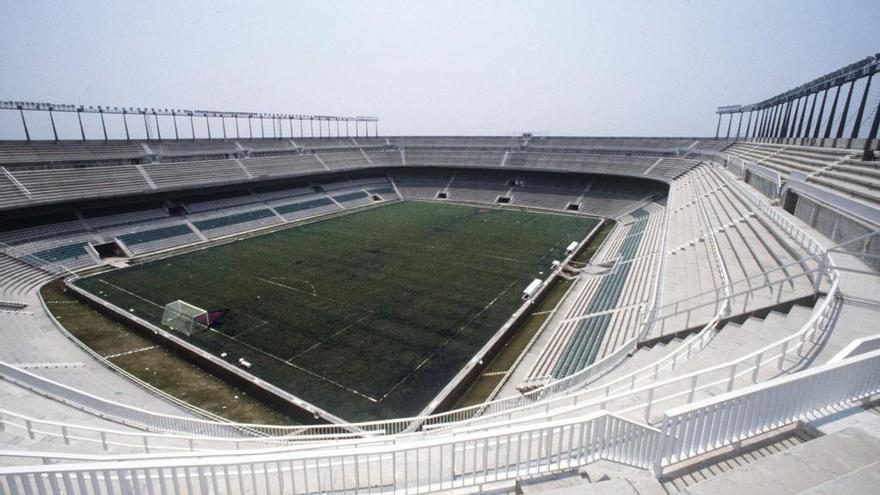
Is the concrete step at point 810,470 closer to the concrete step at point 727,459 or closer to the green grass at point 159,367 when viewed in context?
the concrete step at point 727,459

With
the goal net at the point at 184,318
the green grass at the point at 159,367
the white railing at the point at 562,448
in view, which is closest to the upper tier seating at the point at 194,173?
the green grass at the point at 159,367

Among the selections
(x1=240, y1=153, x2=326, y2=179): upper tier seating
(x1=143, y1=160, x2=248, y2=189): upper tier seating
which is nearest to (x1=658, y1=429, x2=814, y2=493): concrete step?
(x1=143, y1=160, x2=248, y2=189): upper tier seating

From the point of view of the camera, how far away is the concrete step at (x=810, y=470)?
3.69 m

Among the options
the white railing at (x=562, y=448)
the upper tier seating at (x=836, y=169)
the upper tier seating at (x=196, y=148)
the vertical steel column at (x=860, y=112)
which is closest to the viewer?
the white railing at (x=562, y=448)

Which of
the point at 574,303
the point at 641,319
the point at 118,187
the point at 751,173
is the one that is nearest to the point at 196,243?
the point at 118,187

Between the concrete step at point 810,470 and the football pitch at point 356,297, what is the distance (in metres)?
10.4

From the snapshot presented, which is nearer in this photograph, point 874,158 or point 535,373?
point 535,373

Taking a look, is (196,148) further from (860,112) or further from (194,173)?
(860,112)

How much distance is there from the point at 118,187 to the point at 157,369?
2458 cm

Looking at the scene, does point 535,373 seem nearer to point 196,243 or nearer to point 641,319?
point 641,319

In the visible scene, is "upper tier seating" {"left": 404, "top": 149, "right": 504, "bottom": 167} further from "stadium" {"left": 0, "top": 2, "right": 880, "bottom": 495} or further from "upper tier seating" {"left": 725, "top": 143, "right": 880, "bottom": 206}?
"upper tier seating" {"left": 725, "top": 143, "right": 880, "bottom": 206}

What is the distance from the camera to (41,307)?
20.6m

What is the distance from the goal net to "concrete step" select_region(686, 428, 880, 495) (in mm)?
19574

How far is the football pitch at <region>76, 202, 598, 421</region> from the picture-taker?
15.1m
